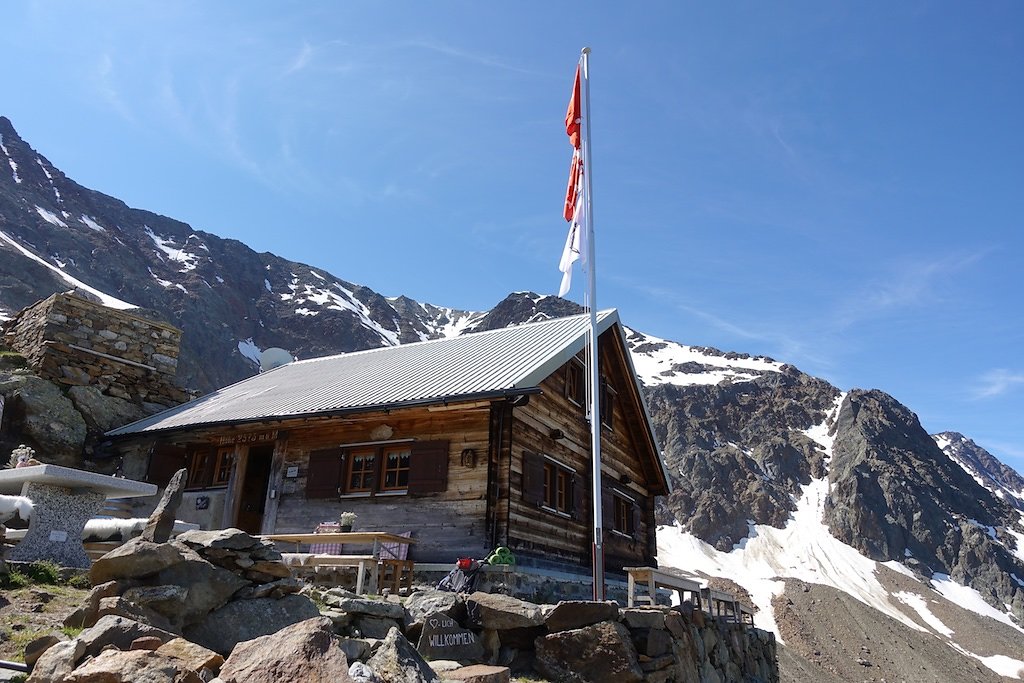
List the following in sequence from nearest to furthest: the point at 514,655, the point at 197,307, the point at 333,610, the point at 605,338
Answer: the point at 333,610
the point at 514,655
the point at 605,338
the point at 197,307

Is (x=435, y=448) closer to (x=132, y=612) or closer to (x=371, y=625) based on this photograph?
(x=371, y=625)

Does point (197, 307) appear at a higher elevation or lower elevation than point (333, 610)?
higher

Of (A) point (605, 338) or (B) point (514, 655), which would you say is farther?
(A) point (605, 338)

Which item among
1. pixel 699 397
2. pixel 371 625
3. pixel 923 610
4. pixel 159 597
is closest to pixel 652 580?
pixel 371 625

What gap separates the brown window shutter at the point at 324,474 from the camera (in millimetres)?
15203

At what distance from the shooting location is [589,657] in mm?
8961

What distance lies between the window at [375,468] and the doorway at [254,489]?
7.48 ft

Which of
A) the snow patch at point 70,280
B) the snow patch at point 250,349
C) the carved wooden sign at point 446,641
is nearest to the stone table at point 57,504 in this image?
the carved wooden sign at point 446,641

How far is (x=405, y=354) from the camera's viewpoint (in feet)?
67.9

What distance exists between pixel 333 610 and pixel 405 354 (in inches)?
521

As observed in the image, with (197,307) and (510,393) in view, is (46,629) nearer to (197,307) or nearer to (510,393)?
(510,393)

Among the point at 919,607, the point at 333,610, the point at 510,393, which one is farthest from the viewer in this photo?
the point at 919,607

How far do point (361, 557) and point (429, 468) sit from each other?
3.39 m

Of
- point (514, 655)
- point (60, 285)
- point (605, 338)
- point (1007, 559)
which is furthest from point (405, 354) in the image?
point (1007, 559)
